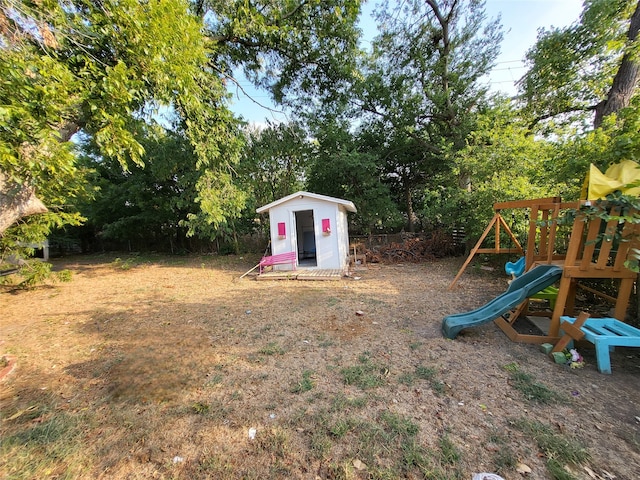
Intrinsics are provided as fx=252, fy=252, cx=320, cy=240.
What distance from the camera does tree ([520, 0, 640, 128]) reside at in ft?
17.1

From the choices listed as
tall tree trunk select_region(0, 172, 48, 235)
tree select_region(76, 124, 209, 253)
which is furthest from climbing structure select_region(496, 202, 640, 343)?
tree select_region(76, 124, 209, 253)

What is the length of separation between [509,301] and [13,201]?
7.06 meters

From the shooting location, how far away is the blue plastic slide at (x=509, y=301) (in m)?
3.20

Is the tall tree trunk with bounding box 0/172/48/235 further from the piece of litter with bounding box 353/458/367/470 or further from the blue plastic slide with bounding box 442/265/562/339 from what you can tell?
the blue plastic slide with bounding box 442/265/562/339

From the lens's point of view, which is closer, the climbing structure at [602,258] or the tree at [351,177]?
the climbing structure at [602,258]

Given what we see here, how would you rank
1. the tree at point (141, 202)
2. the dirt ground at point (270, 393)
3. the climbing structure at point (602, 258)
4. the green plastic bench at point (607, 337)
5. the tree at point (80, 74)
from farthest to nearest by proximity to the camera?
the tree at point (141, 202), the tree at point (80, 74), the climbing structure at point (602, 258), the green plastic bench at point (607, 337), the dirt ground at point (270, 393)

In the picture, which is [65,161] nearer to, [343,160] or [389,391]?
[389,391]

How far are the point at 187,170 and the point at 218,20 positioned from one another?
5.21m

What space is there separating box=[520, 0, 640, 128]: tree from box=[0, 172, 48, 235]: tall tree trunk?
9048mm

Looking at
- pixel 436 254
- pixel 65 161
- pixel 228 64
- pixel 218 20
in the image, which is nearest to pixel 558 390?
pixel 65 161

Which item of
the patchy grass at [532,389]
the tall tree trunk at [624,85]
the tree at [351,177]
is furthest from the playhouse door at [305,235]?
the patchy grass at [532,389]

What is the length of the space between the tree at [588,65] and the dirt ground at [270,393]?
5.16 meters

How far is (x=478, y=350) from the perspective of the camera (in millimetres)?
3111

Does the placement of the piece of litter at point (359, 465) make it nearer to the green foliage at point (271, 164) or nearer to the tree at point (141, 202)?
the green foliage at point (271, 164)
